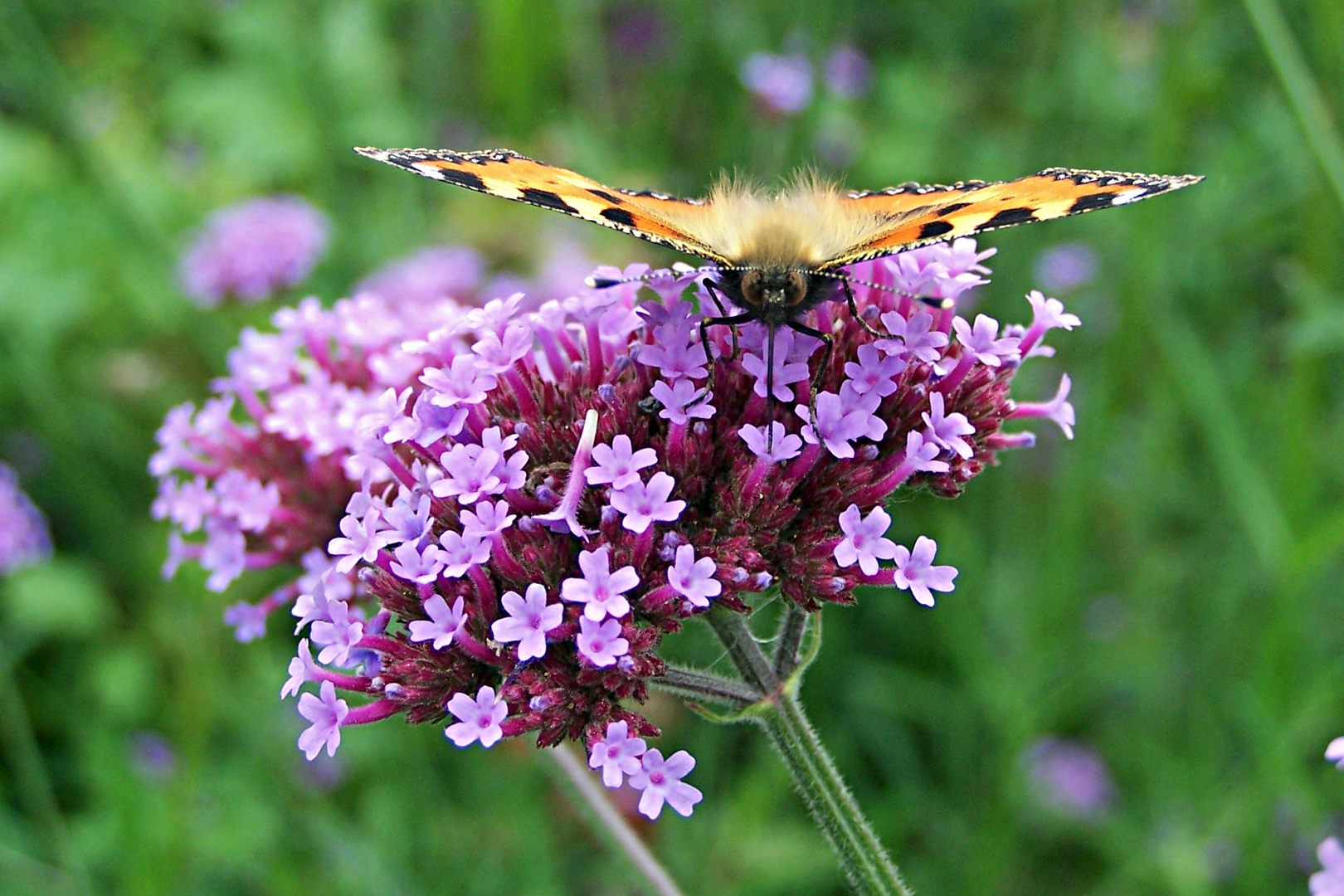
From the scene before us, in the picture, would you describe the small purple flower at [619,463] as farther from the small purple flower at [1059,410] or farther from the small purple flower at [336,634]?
the small purple flower at [1059,410]

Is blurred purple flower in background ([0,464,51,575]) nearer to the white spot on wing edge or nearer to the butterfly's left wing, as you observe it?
the butterfly's left wing

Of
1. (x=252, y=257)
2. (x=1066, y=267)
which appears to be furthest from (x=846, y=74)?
(x=252, y=257)

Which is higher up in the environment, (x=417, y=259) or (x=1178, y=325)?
(x=417, y=259)

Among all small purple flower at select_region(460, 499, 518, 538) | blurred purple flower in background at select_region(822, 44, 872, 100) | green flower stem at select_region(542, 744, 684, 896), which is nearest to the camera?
small purple flower at select_region(460, 499, 518, 538)

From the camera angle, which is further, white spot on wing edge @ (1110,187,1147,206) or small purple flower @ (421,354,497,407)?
small purple flower @ (421,354,497,407)

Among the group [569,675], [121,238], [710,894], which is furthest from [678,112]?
[569,675]

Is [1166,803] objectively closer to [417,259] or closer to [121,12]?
[417,259]

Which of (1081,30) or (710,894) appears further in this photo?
(1081,30)

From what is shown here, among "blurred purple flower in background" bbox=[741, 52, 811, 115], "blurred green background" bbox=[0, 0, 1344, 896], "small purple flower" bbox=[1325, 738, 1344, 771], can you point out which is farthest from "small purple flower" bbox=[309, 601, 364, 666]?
"blurred purple flower in background" bbox=[741, 52, 811, 115]
